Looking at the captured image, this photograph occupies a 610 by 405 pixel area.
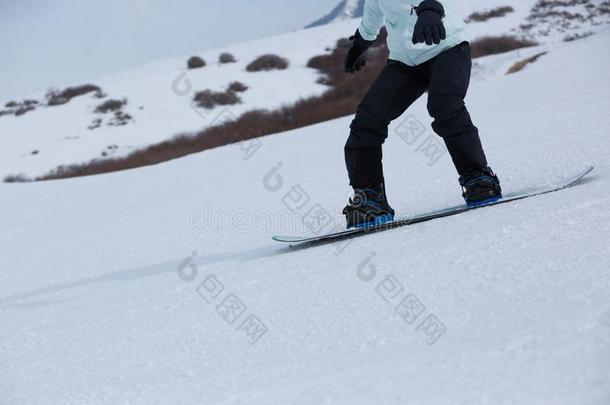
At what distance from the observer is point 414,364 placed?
1.17 meters

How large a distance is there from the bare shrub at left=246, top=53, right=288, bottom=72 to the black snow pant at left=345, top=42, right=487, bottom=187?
17.6m

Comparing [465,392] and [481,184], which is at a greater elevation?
[481,184]

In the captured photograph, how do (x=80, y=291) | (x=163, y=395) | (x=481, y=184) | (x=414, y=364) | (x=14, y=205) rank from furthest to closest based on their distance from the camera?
(x=14, y=205) → (x=80, y=291) → (x=481, y=184) → (x=163, y=395) → (x=414, y=364)

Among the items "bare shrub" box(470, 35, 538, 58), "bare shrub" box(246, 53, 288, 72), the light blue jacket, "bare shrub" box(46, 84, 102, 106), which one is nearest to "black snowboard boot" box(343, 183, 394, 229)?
the light blue jacket

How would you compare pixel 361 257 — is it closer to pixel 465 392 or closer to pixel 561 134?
pixel 465 392

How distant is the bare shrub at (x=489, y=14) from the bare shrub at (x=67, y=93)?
1252 centimetres

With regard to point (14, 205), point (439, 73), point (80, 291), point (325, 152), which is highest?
point (14, 205)

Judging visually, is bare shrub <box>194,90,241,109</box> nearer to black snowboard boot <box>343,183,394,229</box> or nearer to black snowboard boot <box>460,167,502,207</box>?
black snowboard boot <box>343,183,394,229</box>

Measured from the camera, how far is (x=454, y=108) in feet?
8.55

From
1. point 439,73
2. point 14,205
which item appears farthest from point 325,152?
point 439,73

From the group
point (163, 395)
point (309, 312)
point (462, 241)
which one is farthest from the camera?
point (462, 241)

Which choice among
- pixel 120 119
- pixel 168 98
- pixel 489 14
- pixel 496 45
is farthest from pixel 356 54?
pixel 489 14

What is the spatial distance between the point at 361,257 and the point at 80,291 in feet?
4.60

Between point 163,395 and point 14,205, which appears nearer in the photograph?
point 163,395
